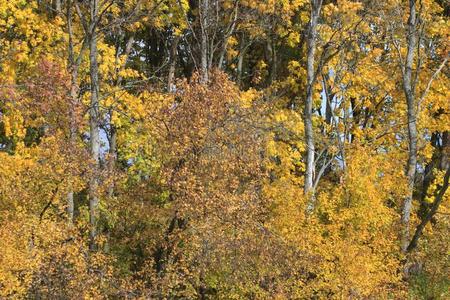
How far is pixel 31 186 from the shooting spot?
1784cm

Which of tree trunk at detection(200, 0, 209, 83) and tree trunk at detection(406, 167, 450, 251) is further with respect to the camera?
tree trunk at detection(200, 0, 209, 83)

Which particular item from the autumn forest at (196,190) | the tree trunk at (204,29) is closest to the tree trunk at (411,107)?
the autumn forest at (196,190)

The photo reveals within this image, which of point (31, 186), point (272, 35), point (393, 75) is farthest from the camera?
point (272, 35)

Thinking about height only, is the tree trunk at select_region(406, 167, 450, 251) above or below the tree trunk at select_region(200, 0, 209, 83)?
below

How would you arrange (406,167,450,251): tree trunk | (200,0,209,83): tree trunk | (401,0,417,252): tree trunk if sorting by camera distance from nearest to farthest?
(406,167,450,251): tree trunk
(401,0,417,252): tree trunk
(200,0,209,83): tree trunk

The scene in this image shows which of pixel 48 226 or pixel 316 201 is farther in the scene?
pixel 316 201

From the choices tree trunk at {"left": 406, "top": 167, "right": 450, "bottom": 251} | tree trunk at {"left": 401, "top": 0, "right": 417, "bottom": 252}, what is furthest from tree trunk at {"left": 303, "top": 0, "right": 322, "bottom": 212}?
tree trunk at {"left": 406, "top": 167, "right": 450, "bottom": 251}

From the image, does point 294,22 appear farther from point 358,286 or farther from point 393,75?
point 358,286

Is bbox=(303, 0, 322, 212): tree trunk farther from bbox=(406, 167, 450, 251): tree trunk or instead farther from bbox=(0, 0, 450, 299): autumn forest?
bbox=(406, 167, 450, 251): tree trunk

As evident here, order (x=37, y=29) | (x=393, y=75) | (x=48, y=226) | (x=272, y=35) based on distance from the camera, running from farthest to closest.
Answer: (x=272, y=35) < (x=393, y=75) < (x=37, y=29) < (x=48, y=226)

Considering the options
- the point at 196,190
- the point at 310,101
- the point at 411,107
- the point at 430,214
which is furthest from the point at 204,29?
the point at 430,214

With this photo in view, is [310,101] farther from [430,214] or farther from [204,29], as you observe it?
[430,214]

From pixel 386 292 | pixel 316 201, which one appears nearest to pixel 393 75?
pixel 316 201

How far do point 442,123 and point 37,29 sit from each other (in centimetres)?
1633
